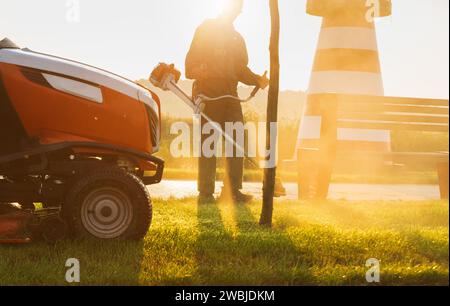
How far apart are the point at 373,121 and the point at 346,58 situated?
8.45 feet

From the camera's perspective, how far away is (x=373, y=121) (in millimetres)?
6430

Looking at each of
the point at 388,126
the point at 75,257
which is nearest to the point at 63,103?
the point at 75,257

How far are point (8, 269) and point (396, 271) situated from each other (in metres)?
2.01

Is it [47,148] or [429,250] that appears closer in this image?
[47,148]

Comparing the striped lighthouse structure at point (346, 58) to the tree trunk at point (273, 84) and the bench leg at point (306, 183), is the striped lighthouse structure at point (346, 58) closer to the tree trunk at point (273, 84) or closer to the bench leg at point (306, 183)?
the bench leg at point (306, 183)

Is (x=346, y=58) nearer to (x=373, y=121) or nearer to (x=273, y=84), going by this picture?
(x=373, y=121)

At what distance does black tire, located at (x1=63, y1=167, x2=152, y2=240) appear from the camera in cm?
370

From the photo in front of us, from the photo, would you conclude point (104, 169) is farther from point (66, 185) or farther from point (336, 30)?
point (336, 30)

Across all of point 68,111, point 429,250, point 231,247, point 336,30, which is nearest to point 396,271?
point 429,250

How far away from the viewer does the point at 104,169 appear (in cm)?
376

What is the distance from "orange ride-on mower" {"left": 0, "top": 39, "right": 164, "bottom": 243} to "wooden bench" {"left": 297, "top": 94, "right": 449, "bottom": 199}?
2.87m

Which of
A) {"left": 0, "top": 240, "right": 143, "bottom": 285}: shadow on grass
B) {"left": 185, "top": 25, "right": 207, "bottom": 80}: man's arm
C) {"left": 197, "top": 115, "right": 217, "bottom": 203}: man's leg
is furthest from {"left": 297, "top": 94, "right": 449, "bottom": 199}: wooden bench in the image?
{"left": 0, "top": 240, "right": 143, "bottom": 285}: shadow on grass

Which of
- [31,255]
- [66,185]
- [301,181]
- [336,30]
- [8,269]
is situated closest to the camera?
[8,269]
